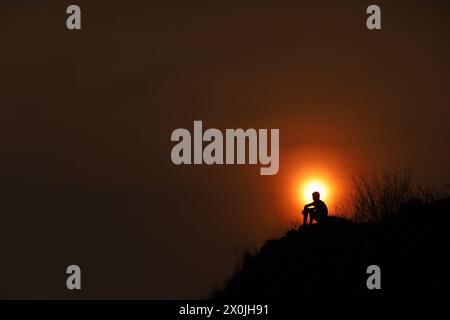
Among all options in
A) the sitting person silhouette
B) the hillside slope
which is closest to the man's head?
the sitting person silhouette

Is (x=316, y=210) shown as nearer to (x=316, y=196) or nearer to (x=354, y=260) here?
(x=316, y=196)

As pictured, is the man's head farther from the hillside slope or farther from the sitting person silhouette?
the hillside slope

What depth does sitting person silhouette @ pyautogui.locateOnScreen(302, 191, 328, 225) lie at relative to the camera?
24312 millimetres

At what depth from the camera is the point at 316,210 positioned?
80.2 feet

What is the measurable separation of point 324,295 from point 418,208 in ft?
8.71

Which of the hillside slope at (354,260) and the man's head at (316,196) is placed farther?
the man's head at (316,196)

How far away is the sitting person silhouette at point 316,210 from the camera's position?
24312 millimetres

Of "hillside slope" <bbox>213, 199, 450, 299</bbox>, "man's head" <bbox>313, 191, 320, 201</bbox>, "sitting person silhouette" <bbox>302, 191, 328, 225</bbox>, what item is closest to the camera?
"hillside slope" <bbox>213, 199, 450, 299</bbox>

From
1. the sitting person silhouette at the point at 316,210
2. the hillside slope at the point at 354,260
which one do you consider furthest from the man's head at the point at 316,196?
the hillside slope at the point at 354,260

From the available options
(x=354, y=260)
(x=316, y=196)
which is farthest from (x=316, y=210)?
(x=354, y=260)

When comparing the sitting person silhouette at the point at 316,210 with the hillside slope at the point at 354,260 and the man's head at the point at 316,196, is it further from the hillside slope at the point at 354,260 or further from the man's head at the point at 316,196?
the hillside slope at the point at 354,260
